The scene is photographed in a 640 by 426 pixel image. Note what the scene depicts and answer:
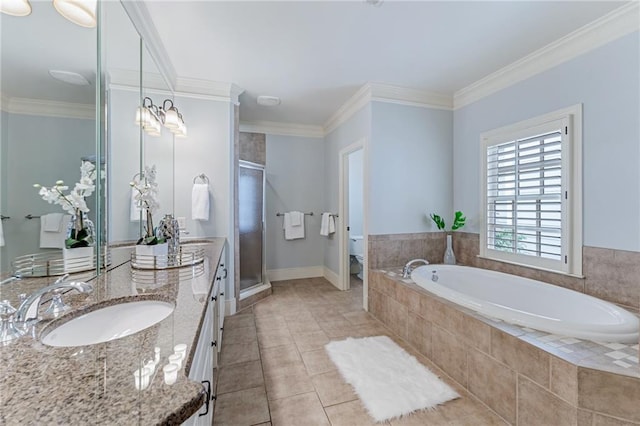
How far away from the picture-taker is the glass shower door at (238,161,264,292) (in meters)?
3.33

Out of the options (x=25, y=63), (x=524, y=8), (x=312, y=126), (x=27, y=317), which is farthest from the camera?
(x=312, y=126)

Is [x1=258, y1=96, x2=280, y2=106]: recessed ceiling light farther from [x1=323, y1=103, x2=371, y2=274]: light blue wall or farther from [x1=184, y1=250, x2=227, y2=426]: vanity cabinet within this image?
[x1=184, y1=250, x2=227, y2=426]: vanity cabinet

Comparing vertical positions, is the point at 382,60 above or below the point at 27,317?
above

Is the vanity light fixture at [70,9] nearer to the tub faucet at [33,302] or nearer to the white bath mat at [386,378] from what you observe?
the tub faucet at [33,302]

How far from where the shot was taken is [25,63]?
3.11ft

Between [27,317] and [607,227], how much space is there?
10.4 feet

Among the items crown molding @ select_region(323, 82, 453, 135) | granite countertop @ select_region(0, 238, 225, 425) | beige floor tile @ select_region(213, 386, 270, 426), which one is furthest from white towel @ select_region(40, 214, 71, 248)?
crown molding @ select_region(323, 82, 453, 135)

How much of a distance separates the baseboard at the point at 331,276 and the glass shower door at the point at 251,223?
3.47 feet

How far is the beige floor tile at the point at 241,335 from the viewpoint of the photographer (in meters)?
2.42

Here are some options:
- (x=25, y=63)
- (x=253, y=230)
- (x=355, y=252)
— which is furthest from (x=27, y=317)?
(x=355, y=252)

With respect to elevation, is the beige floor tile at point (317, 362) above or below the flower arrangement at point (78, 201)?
below

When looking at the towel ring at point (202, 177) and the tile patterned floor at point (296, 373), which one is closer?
the tile patterned floor at point (296, 373)

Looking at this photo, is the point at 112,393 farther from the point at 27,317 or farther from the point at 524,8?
the point at 524,8

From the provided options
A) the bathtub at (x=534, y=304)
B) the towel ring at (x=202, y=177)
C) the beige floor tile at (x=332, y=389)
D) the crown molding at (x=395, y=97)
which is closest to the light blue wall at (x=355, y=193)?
the crown molding at (x=395, y=97)
